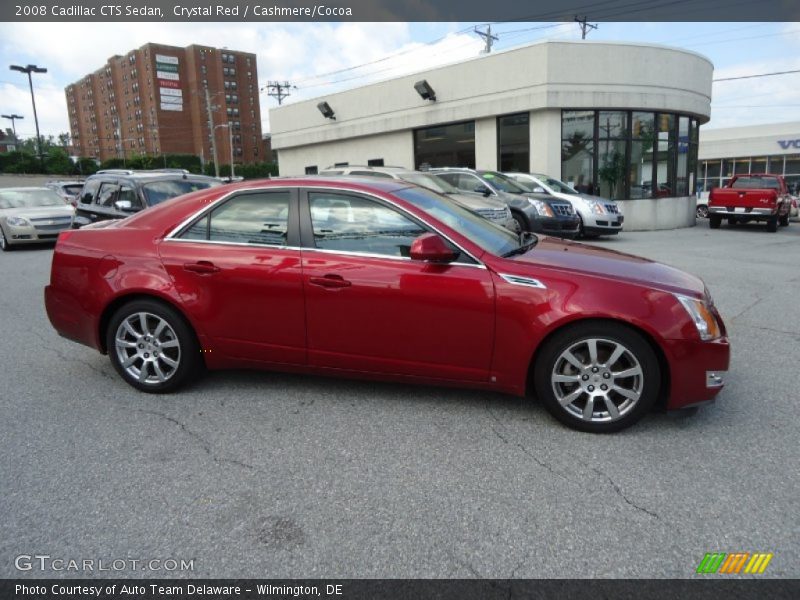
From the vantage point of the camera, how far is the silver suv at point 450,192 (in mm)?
10781

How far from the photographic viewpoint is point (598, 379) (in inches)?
141

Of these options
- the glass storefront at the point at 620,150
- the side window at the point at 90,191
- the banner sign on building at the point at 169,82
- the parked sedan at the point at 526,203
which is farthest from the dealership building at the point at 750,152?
the banner sign on building at the point at 169,82

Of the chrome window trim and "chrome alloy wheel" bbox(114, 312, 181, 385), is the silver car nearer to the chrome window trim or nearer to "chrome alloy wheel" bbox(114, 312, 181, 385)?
"chrome alloy wheel" bbox(114, 312, 181, 385)

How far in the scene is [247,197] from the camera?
4.32m

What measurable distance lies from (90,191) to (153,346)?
29.2 ft

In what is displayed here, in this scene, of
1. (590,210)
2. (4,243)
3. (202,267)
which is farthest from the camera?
(590,210)

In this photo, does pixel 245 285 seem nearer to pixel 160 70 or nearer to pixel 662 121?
pixel 662 121

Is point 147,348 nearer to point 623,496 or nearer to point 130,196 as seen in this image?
point 623,496

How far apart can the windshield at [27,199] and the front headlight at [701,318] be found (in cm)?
1541

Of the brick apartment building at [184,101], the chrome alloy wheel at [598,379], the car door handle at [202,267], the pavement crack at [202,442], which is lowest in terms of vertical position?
the pavement crack at [202,442]

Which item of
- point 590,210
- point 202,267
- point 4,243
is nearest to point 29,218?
point 4,243

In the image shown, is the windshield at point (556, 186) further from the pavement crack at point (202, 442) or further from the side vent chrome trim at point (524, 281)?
the pavement crack at point (202, 442)
